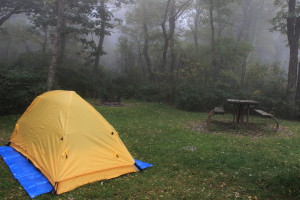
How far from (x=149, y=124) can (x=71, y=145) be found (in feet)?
15.6

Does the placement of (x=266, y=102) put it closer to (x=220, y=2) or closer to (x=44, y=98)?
(x=220, y=2)

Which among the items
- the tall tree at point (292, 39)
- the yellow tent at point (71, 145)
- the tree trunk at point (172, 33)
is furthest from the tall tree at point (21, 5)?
the tall tree at point (292, 39)

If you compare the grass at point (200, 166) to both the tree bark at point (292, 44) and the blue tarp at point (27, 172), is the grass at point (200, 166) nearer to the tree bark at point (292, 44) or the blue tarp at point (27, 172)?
the blue tarp at point (27, 172)

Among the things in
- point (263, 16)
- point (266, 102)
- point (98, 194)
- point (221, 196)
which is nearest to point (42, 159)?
point (98, 194)

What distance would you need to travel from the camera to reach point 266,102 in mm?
12461

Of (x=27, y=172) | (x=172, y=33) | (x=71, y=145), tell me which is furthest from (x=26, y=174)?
(x=172, y=33)

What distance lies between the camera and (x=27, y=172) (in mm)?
4383

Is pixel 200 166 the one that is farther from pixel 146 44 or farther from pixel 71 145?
pixel 146 44

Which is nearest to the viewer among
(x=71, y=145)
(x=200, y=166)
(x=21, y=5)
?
(x=71, y=145)

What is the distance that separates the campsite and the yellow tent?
2 cm

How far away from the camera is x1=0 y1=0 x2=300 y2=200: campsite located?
405cm

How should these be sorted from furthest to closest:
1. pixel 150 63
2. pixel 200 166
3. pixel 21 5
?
pixel 150 63, pixel 21 5, pixel 200 166

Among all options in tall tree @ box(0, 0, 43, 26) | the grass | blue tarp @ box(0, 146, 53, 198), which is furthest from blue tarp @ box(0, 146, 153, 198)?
tall tree @ box(0, 0, 43, 26)

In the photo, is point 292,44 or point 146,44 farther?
point 146,44
